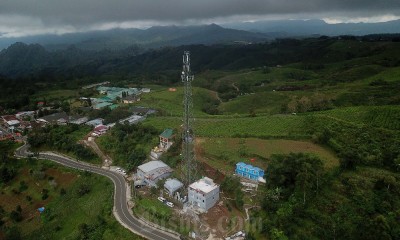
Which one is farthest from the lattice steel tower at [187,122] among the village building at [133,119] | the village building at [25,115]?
the village building at [25,115]

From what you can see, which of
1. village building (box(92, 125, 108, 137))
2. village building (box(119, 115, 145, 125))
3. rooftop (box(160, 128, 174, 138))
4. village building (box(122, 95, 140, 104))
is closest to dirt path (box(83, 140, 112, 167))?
village building (box(92, 125, 108, 137))

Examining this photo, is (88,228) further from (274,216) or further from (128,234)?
(274,216)

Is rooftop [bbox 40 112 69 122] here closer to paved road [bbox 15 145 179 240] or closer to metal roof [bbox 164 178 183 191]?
paved road [bbox 15 145 179 240]

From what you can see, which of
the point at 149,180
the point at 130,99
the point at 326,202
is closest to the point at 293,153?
the point at 326,202

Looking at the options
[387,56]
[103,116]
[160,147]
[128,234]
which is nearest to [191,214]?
[128,234]

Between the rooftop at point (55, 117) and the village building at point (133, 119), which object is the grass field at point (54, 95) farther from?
the village building at point (133, 119)
